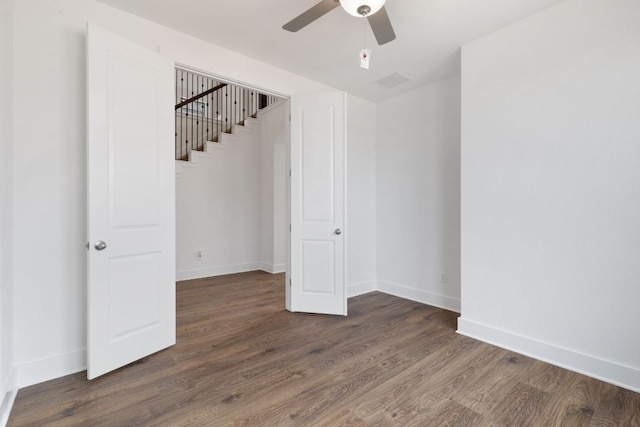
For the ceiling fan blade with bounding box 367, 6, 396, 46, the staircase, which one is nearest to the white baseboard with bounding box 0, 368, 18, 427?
the ceiling fan blade with bounding box 367, 6, 396, 46

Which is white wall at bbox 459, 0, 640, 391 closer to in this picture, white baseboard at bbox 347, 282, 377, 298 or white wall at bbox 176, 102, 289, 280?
white baseboard at bbox 347, 282, 377, 298

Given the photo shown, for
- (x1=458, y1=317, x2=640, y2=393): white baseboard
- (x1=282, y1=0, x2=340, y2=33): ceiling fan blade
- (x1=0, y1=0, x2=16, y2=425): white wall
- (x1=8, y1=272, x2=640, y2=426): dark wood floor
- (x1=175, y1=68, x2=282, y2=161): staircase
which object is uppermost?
Answer: (x1=175, y1=68, x2=282, y2=161): staircase

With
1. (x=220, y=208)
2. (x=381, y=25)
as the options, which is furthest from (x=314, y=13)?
(x=220, y=208)

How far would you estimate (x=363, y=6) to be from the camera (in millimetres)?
1783

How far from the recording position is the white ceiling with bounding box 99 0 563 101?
7.66 feet

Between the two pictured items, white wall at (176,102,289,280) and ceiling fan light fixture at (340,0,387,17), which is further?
white wall at (176,102,289,280)

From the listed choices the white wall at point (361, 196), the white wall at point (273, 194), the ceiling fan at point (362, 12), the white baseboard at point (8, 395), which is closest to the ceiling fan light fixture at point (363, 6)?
the ceiling fan at point (362, 12)

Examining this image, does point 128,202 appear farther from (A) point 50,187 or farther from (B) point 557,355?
(B) point 557,355

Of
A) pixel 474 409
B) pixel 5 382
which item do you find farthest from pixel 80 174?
pixel 474 409

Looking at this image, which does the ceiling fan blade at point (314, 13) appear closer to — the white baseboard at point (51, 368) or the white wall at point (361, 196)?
the white wall at point (361, 196)

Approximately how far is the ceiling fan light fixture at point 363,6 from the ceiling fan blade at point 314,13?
0.08 metres

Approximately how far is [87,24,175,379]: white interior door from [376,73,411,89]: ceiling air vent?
7.56 feet

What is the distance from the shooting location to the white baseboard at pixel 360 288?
4090mm

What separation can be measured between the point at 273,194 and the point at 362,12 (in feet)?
13.0
